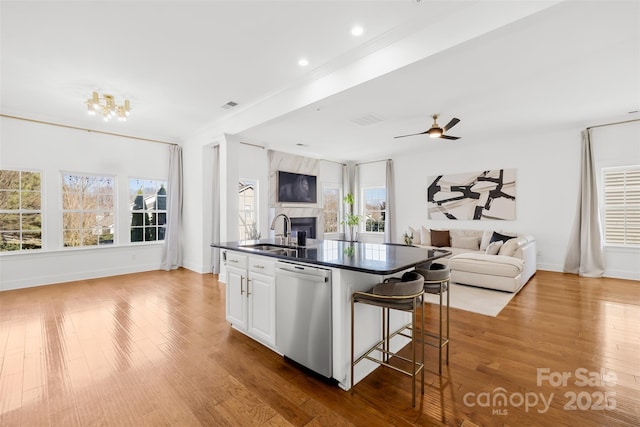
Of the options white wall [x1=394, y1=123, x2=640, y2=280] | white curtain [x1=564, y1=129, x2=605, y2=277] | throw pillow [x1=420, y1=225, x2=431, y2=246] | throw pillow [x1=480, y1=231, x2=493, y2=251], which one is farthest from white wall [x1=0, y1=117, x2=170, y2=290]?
white curtain [x1=564, y1=129, x2=605, y2=277]

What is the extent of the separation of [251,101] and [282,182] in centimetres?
291

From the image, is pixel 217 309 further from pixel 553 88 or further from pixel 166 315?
pixel 553 88

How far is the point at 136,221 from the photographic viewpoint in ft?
20.3

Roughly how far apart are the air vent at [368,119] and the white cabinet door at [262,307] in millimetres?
3458

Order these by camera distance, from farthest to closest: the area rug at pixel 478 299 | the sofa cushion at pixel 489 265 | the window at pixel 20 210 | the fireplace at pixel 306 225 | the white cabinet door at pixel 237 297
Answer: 1. the fireplace at pixel 306 225
2. the window at pixel 20 210
3. the sofa cushion at pixel 489 265
4. the area rug at pixel 478 299
5. the white cabinet door at pixel 237 297

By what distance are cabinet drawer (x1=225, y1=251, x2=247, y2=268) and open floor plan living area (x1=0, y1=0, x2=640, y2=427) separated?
10 centimetres

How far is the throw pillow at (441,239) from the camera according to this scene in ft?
21.9

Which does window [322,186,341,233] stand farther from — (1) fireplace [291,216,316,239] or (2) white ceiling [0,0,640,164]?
(2) white ceiling [0,0,640,164]

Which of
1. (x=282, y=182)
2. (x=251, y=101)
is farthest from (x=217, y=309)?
(x=282, y=182)

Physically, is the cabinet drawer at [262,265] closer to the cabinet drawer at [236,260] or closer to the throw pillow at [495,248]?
the cabinet drawer at [236,260]

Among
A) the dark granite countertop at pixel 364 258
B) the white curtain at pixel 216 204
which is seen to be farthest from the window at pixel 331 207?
the dark granite countertop at pixel 364 258

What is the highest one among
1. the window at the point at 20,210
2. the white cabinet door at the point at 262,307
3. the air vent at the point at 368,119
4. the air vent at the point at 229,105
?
the air vent at the point at 229,105

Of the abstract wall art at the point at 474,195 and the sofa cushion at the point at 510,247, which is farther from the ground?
the abstract wall art at the point at 474,195

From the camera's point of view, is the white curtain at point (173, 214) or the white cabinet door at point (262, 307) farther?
the white curtain at point (173, 214)
